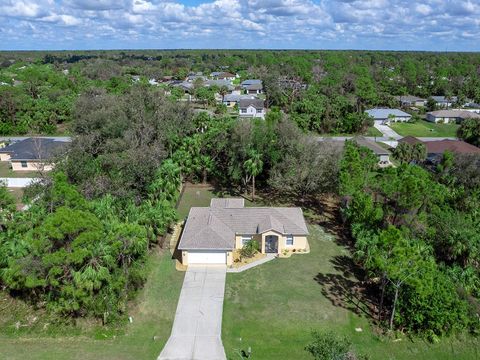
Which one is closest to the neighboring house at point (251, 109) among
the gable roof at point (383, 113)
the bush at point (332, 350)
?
the gable roof at point (383, 113)

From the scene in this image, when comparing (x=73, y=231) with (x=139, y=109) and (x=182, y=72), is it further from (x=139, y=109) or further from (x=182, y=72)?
(x=182, y=72)

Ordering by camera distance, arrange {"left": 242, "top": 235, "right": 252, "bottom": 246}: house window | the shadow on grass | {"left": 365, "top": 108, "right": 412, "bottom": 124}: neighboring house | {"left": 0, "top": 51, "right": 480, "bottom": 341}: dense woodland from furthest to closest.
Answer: {"left": 365, "top": 108, "right": 412, "bottom": 124}: neighboring house
{"left": 242, "top": 235, "right": 252, "bottom": 246}: house window
the shadow on grass
{"left": 0, "top": 51, "right": 480, "bottom": 341}: dense woodland

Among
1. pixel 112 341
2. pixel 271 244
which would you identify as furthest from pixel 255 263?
pixel 112 341

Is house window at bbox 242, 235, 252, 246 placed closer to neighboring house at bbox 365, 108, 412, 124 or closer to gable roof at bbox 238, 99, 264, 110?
gable roof at bbox 238, 99, 264, 110

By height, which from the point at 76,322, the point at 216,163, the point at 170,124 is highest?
the point at 170,124

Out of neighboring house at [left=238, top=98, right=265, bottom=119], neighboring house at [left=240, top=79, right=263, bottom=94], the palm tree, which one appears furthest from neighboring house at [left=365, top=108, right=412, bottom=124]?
the palm tree

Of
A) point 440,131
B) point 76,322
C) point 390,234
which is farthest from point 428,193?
point 440,131

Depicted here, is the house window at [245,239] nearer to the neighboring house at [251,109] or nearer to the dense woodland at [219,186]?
the dense woodland at [219,186]
